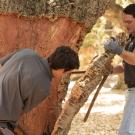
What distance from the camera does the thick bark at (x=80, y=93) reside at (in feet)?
13.8

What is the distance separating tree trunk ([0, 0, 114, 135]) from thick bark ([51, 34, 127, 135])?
0.08 metres

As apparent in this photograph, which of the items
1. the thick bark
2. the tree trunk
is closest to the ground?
the tree trunk

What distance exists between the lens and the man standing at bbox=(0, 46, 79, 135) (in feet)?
11.4

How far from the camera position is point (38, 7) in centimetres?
422

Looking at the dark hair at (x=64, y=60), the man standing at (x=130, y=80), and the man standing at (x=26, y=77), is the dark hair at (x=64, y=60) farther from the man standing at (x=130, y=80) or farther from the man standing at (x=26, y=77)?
the man standing at (x=130, y=80)

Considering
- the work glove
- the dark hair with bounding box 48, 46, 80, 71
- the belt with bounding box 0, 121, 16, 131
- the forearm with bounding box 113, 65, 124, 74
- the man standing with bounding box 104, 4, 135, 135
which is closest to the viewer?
the dark hair with bounding box 48, 46, 80, 71

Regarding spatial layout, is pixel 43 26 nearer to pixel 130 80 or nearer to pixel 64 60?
pixel 64 60

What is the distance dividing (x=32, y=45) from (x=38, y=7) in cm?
39

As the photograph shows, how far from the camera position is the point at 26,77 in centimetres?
346

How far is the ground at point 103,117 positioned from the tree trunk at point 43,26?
365 cm

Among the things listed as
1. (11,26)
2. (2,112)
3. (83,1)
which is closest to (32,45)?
(11,26)

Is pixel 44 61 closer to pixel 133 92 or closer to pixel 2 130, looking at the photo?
pixel 2 130

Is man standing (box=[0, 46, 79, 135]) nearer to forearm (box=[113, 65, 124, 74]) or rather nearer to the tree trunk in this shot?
the tree trunk

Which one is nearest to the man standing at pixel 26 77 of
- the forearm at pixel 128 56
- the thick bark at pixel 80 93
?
the thick bark at pixel 80 93
